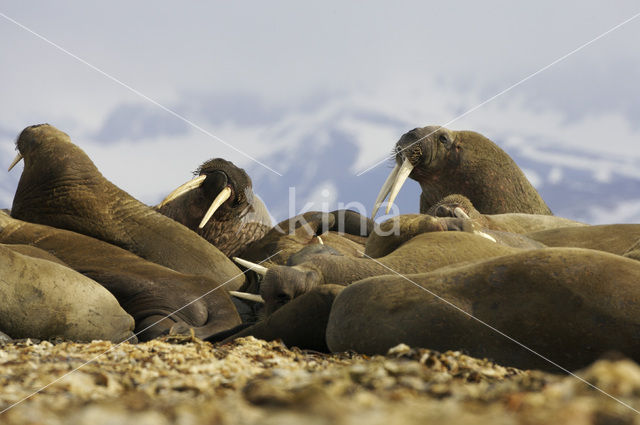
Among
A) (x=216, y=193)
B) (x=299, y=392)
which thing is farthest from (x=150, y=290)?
(x=299, y=392)

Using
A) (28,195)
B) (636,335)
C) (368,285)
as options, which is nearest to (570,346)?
(636,335)

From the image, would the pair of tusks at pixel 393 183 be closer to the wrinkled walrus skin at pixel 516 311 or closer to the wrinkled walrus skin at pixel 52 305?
the wrinkled walrus skin at pixel 52 305

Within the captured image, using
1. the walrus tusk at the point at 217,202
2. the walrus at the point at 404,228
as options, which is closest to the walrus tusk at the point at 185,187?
the walrus tusk at the point at 217,202

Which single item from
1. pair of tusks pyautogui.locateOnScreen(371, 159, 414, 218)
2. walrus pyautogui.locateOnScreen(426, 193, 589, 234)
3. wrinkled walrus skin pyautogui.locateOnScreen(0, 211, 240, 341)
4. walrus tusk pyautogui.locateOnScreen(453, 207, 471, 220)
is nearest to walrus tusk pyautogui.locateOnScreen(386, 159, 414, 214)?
pair of tusks pyautogui.locateOnScreen(371, 159, 414, 218)

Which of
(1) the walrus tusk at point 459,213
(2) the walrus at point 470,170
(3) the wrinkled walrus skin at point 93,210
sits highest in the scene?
(2) the walrus at point 470,170

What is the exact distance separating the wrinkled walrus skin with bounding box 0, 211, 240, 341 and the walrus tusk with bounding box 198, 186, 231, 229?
2086mm

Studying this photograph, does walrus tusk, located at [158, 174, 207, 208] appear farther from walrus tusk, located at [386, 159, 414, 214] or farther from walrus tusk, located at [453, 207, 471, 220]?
walrus tusk, located at [453, 207, 471, 220]

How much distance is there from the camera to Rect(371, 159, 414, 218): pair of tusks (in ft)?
30.8

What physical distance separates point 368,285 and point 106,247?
4252 mm

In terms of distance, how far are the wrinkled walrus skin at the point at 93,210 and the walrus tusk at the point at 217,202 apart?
0.77m

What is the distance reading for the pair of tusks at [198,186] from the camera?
368 inches

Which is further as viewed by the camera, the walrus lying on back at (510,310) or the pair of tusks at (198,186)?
the pair of tusks at (198,186)

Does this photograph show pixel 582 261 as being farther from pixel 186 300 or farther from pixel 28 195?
pixel 28 195

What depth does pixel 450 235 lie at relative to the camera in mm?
5754
